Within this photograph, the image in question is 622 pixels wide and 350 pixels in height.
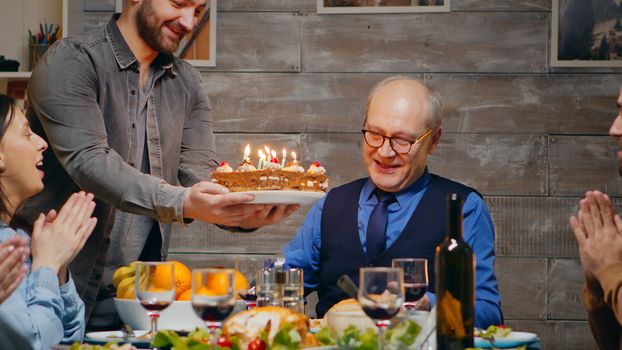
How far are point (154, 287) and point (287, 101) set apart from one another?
2.22 metres

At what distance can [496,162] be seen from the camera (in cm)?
396

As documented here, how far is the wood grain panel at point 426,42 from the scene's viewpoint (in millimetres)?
3945

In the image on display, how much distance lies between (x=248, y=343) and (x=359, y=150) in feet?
7.94

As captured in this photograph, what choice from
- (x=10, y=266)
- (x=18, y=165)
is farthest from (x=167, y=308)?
(x=18, y=165)

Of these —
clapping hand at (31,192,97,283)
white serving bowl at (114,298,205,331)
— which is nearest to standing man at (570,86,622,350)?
white serving bowl at (114,298,205,331)

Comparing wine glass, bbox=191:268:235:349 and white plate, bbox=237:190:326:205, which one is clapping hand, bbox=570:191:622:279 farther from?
wine glass, bbox=191:268:235:349

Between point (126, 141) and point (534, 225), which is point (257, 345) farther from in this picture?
point (534, 225)

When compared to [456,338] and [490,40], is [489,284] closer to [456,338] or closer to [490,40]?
[456,338]

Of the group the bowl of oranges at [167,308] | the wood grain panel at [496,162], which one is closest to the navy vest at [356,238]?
the bowl of oranges at [167,308]

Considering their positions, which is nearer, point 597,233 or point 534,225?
point 597,233

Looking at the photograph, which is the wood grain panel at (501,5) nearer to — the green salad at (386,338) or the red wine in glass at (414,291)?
the red wine in glass at (414,291)

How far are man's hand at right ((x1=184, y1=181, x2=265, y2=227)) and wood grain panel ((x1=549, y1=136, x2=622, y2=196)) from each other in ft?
6.02

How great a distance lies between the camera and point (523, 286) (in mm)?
3953

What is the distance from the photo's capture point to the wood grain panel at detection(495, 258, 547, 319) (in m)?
3.94
